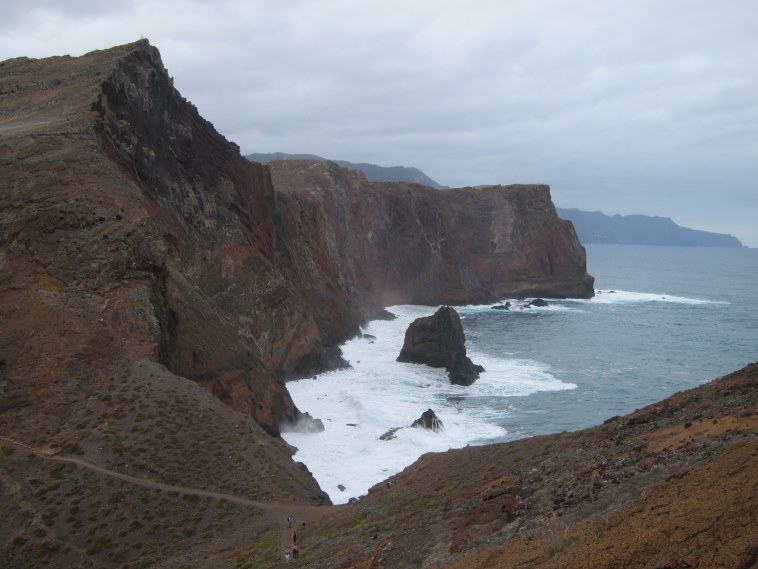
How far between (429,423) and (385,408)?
5.68 m

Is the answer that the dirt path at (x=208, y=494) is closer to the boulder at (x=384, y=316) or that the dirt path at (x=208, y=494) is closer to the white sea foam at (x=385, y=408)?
the white sea foam at (x=385, y=408)

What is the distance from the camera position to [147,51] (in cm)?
3991

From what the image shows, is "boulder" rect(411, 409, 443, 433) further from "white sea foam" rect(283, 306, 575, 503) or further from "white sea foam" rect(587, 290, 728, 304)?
"white sea foam" rect(587, 290, 728, 304)

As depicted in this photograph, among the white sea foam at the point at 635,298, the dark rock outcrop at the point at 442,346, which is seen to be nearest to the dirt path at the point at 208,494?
the dark rock outcrop at the point at 442,346

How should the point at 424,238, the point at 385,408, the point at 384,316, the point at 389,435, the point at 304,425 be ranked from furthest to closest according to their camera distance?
the point at 424,238
the point at 384,316
the point at 385,408
the point at 389,435
the point at 304,425

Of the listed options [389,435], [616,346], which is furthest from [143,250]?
[616,346]

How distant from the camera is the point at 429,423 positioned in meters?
36.9

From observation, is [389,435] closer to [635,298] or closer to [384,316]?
[384,316]

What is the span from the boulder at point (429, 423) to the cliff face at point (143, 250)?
24.9 feet

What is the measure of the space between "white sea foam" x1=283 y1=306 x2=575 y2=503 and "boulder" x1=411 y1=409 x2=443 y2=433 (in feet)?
1.44

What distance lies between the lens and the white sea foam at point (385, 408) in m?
32.1

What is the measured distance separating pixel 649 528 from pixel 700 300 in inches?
4651

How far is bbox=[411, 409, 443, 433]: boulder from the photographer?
121 feet

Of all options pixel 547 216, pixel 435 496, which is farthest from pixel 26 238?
pixel 547 216
